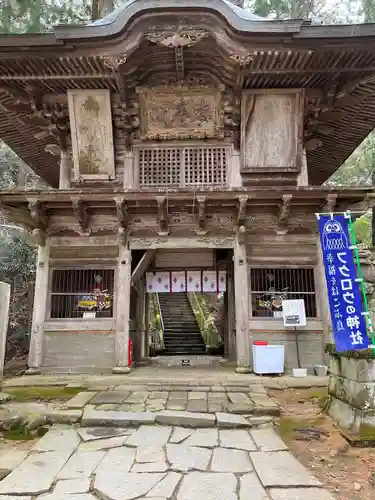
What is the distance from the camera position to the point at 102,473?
3375mm

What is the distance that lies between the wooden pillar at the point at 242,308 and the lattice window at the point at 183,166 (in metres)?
1.75

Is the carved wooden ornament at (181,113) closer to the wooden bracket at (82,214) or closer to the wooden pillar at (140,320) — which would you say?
the wooden bracket at (82,214)

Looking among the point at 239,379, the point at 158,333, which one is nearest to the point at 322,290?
the point at 239,379

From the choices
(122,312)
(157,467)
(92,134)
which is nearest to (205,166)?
(92,134)

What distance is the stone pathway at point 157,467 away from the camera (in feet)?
10.0

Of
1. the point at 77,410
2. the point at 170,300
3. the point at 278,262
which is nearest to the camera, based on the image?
the point at 77,410

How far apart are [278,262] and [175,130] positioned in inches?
166

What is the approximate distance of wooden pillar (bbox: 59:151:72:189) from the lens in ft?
30.8

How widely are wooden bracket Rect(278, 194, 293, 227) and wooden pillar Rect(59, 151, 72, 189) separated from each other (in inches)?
215

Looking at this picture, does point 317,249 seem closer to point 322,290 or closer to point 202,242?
point 322,290

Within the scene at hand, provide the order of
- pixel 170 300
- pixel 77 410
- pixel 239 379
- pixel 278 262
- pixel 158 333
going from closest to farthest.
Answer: pixel 77 410 < pixel 239 379 < pixel 278 262 < pixel 158 333 < pixel 170 300

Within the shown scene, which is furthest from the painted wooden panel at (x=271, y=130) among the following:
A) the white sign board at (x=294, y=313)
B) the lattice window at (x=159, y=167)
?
the white sign board at (x=294, y=313)

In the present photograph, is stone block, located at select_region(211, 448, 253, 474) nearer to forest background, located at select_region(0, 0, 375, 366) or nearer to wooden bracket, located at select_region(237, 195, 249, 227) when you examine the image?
wooden bracket, located at select_region(237, 195, 249, 227)

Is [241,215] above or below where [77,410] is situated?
above
